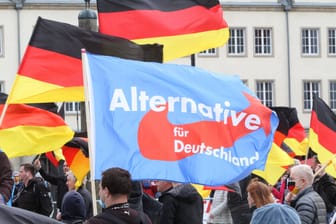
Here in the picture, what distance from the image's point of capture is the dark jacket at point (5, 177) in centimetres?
977

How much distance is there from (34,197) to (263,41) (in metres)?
43.2

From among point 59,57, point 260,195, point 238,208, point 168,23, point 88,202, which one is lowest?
point 238,208

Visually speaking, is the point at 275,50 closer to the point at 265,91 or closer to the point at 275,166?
the point at 265,91

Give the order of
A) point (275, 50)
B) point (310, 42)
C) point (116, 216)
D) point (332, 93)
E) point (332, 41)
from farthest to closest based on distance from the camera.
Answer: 1. point (332, 93)
2. point (332, 41)
3. point (310, 42)
4. point (275, 50)
5. point (116, 216)

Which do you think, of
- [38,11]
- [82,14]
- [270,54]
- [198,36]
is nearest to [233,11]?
[270,54]

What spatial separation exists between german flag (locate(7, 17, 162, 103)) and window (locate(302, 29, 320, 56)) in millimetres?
47628

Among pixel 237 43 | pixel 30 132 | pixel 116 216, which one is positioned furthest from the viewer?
pixel 237 43

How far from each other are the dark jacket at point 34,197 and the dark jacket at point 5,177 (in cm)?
492

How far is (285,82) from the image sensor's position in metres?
56.9

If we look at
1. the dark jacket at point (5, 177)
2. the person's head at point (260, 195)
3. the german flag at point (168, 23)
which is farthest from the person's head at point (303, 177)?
the dark jacket at point (5, 177)

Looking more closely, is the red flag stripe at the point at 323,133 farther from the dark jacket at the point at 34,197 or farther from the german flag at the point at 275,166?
the dark jacket at the point at 34,197

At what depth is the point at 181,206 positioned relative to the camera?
37.2 feet

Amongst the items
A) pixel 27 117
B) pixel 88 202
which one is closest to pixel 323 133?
pixel 88 202

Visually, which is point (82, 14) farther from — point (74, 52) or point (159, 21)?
point (74, 52)
